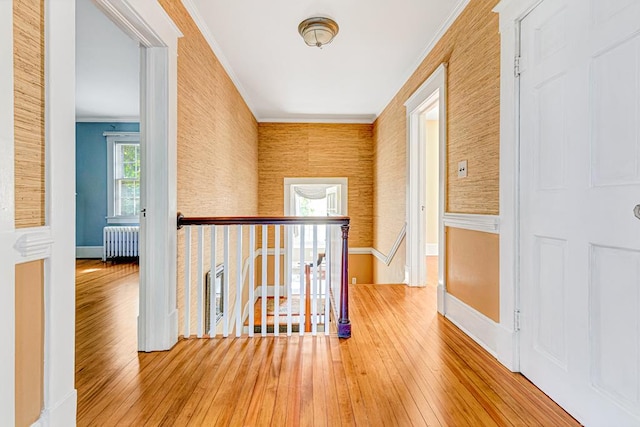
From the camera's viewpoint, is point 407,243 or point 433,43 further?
point 407,243

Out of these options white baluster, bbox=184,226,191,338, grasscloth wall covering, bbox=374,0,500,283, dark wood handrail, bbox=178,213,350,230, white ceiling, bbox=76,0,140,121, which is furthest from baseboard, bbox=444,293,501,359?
white ceiling, bbox=76,0,140,121

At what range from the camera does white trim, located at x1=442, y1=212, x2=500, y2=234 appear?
210cm

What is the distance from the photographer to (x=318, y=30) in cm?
271

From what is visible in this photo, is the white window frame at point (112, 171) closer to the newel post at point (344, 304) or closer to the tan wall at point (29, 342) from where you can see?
the newel post at point (344, 304)

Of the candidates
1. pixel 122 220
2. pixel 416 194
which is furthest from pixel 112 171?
pixel 416 194

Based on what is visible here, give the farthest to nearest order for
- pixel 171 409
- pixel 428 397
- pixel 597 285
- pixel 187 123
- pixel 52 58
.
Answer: pixel 187 123
pixel 428 397
pixel 171 409
pixel 597 285
pixel 52 58

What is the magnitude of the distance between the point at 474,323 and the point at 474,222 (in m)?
0.74

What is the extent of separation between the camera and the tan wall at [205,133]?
7.80 ft

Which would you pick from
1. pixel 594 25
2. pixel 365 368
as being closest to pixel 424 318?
pixel 365 368

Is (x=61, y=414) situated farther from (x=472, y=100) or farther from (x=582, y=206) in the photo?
(x=472, y=100)

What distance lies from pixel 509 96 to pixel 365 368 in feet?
6.08

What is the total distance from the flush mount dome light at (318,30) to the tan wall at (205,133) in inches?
35.3

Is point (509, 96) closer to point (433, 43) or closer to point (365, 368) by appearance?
point (433, 43)

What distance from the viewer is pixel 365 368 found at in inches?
76.1
